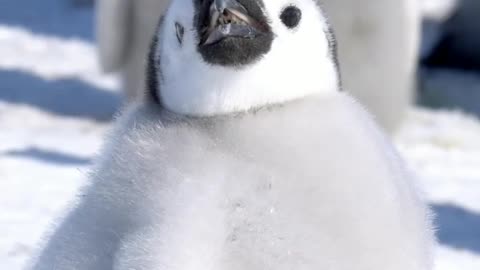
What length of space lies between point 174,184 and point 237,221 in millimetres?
124

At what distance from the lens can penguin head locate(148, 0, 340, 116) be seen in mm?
2043

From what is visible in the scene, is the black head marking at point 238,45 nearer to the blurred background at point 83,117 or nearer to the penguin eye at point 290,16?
the penguin eye at point 290,16

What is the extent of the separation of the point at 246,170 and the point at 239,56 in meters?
0.19

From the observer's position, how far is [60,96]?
6.47 metres

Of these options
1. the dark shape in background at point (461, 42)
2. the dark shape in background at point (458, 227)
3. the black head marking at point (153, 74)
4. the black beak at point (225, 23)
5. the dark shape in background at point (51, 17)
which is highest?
the black beak at point (225, 23)

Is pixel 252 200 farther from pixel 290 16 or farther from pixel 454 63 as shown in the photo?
pixel 454 63

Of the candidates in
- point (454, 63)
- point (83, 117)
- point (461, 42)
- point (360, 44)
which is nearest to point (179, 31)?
point (360, 44)

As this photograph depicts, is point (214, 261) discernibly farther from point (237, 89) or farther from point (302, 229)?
point (237, 89)

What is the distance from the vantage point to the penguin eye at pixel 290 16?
2.12m

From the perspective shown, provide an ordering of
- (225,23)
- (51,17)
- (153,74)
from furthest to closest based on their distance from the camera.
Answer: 1. (51,17)
2. (153,74)
3. (225,23)

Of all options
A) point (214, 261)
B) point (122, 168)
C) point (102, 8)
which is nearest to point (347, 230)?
point (214, 261)

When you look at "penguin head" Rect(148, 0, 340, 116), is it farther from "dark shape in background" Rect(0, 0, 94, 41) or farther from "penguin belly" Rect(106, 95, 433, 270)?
"dark shape in background" Rect(0, 0, 94, 41)

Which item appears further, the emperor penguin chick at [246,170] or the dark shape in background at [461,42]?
the dark shape in background at [461,42]

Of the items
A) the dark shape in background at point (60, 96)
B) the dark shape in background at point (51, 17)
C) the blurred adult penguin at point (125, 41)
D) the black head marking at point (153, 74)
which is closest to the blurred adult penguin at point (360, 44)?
the blurred adult penguin at point (125, 41)
